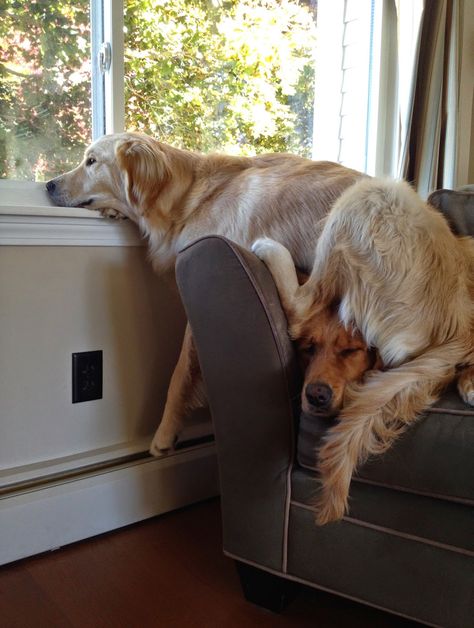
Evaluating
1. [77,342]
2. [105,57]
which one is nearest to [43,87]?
[105,57]

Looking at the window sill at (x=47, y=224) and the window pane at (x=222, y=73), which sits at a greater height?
the window pane at (x=222, y=73)

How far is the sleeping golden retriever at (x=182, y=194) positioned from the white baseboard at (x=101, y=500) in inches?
5.6

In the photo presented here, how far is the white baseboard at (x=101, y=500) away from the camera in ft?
4.76

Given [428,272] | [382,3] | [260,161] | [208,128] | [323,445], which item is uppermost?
[382,3]

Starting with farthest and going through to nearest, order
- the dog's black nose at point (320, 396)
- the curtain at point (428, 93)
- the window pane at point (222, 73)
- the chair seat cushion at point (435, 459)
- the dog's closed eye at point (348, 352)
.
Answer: the curtain at point (428, 93) → the window pane at point (222, 73) → the dog's closed eye at point (348, 352) → the dog's black nose at point (320, 396) → the chair seat cushion at point (435, 459)

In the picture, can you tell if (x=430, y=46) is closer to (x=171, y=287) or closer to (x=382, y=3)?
(x=382, y=3)

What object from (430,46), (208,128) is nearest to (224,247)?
(208,128)

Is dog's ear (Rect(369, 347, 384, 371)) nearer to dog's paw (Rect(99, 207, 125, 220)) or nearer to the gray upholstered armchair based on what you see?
the gray upholstered armchair

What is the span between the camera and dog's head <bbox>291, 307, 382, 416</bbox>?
119cm

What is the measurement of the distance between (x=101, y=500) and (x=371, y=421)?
0.88 meters

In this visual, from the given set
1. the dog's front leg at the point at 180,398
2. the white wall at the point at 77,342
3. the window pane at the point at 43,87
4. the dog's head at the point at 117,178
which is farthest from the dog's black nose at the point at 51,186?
the dog's front leg at the point at 180,398

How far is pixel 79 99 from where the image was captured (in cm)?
178

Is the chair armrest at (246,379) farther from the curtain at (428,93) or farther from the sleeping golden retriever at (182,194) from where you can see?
the curtain at (428,93)

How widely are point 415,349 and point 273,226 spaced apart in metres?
0.53
